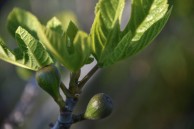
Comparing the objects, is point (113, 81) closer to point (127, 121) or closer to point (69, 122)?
point (127, 121)

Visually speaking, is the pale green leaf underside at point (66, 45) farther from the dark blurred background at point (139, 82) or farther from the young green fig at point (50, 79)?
the dark blurred background at point (139, 82)

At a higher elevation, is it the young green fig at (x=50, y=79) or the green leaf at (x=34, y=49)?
the green leaf at (x=34, y=49)

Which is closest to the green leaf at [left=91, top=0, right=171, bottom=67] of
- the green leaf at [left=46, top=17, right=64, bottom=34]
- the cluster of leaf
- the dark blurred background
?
the cluster of leaf

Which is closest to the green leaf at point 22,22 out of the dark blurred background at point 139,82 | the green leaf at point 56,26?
the green leaf at point 56,26

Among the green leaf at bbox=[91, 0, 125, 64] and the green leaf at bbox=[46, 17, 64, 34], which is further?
the green leaf at bbox=[46, 17, 64, 34]

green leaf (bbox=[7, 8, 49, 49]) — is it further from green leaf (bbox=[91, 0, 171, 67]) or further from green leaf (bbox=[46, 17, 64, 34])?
green leaf (bbox=[91, 0, 171, 67])

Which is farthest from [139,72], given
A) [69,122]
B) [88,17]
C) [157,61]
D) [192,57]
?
[69,122]
